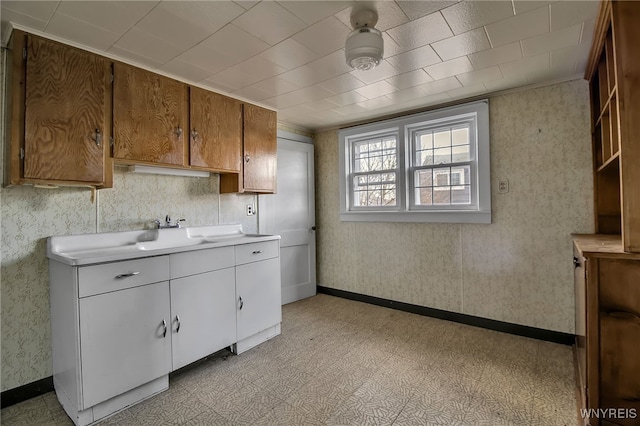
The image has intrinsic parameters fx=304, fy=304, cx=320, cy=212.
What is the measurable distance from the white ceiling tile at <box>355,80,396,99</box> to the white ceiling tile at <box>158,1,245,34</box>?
140 centimetres

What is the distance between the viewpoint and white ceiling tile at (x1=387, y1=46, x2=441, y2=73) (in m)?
2.16

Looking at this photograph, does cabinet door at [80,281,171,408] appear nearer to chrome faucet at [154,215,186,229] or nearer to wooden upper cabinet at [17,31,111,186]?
chrome faucet at [154,215,186,229]

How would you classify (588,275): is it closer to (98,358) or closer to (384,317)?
(384,317)

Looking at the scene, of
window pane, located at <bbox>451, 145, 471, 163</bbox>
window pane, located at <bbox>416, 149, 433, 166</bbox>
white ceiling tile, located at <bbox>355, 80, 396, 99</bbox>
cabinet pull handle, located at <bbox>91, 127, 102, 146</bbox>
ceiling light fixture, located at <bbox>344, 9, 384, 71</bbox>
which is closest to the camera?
ceiling light fixture, located at <bbox>344, 9, 384, 71</bbox>

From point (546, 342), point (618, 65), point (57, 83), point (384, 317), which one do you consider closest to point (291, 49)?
point (57, 83)

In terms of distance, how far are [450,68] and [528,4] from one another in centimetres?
77

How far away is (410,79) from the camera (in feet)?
8.62

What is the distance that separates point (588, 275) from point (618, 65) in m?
1.00

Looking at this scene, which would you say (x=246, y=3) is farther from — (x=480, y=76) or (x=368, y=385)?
(x=368, y=385)

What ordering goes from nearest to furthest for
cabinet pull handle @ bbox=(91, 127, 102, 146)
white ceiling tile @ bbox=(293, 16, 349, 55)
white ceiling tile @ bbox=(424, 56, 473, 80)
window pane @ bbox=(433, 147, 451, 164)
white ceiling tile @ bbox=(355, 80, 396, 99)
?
1. white ceiling tile @ bbox=(293, 16, 349, 55)
2. cabinet pull handle @ bbox=(91, 127, 102, 146)
3. white ceiling tile @ bbox=(424, 56, 473, 80)
4. white ceiling tile @ bbox=(355, 80, 396, 99)
5. window pane @ bbox=(433, 147, 451, 164)

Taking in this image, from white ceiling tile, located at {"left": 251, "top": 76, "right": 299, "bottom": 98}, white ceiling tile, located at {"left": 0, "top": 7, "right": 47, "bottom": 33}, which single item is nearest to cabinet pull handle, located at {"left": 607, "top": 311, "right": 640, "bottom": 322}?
white ceiling tile, located at {"left": 251, "top": 76, "right": 299, "bottom": 98}

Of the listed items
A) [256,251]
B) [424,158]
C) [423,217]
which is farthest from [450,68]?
[256,251]

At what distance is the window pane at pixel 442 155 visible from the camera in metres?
3.35

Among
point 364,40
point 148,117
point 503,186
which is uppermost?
point 364,40
